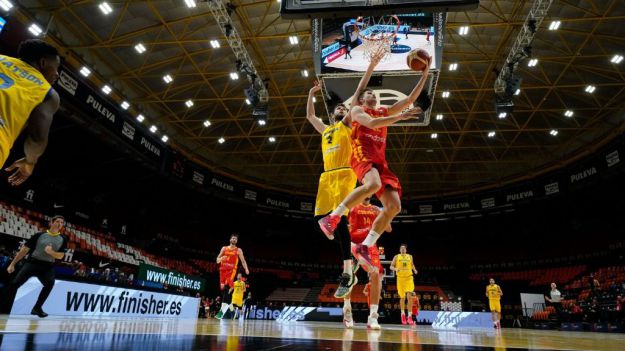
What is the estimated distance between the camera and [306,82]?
2047 centimetres

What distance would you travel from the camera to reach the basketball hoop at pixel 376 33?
289 inches

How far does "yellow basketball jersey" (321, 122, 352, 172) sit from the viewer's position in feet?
15.7

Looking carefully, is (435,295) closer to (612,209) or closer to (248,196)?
(612,209)

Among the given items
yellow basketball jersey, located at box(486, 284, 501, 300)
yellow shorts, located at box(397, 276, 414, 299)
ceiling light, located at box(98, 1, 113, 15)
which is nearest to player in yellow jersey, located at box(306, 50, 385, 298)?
yellow shorts, located at box(397, 276, 414, 299)

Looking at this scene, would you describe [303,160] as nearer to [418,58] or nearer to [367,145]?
[418,58]

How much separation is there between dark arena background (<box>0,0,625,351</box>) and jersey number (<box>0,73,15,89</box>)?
11.8ft

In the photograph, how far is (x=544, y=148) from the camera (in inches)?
1025

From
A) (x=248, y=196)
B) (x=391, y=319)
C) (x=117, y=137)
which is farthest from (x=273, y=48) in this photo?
Result: (x=391, y=319)

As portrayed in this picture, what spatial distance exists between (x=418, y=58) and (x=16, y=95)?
3842 mm

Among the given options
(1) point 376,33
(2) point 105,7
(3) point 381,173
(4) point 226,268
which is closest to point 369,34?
(1) point 376,33

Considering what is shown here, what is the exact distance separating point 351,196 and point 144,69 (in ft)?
59.5

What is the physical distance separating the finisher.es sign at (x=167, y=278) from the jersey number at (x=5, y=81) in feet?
31.1

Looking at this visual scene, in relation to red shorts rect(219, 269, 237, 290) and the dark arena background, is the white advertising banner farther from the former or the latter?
red shorts rect(219, 269, 237, 290)

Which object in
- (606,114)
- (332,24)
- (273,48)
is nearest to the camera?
(332,24)
